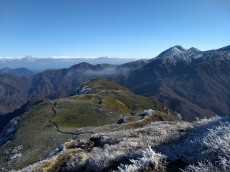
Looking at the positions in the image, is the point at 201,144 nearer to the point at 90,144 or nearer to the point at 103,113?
the point at 90,144

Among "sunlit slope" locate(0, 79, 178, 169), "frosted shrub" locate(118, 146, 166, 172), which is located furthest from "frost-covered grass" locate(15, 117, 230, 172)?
"sunlit slope" locate(0, 79, 178, 169)

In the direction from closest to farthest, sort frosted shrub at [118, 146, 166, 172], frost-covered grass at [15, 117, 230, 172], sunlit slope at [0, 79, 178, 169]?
1. frost-covered grass at [15, 117, 230, 172]
2. frosted shrub at [118, 146, 166, 172]
3. sunlit slope at [0, 79, 178, 169]

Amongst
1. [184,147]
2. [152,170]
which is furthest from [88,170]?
[184,147]

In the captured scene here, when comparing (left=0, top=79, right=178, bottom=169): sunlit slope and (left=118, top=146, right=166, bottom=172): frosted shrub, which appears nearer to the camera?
(left=118, top=146, right=166, bottom=172): frosted shrub

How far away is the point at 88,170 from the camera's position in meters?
12.5

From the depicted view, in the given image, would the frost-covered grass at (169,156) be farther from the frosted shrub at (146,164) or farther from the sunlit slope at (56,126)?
the sunlit slope at (56,126)

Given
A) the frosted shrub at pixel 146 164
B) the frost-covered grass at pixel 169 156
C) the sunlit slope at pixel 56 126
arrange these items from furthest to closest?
the sunlit slope at pixel 56 126 → the frosted shrub at pixel 146 164 → the frost-covered grass at pixel 169 156

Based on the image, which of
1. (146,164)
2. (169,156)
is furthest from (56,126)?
(146,164)

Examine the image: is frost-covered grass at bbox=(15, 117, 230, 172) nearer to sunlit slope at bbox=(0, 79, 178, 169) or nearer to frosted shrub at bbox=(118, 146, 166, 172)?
frosted shrub at bbox=(118, 146, 166, 172)

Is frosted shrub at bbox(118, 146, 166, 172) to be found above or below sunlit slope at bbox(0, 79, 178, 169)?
above

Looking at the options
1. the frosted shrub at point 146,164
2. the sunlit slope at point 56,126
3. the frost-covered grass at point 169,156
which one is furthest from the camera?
the sunlit slope at point 56,126

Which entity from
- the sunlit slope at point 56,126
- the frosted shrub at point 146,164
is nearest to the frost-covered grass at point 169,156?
the frosted shrub at point 146,164

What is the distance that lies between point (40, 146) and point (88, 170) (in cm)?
3152

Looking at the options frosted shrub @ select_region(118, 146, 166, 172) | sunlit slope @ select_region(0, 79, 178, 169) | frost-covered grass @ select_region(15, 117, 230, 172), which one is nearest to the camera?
frost-covered grass @ select_region(15, 117, 230, 172)
